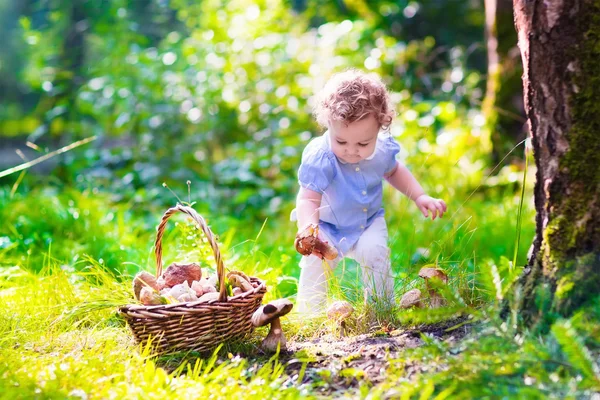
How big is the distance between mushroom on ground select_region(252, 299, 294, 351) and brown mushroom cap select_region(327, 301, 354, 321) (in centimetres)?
22

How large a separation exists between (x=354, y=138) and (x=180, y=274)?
0.85 metres

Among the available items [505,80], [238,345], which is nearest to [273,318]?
[238,345]

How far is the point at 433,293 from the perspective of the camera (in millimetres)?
2508

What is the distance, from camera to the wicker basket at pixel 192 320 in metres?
2.23

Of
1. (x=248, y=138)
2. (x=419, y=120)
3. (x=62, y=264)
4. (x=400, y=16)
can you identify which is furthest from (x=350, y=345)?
(x=400, y=16)

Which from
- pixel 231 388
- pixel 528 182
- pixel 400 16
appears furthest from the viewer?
pixel 400 16

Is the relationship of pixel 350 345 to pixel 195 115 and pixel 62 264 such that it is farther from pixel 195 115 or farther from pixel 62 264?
pixel 195 115

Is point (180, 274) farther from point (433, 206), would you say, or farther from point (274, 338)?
point (433, 206)

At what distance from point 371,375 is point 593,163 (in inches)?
36.0

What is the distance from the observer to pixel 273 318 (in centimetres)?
232

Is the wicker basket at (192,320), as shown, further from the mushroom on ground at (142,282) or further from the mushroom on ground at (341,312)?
the mushroom on ground at (341,312)

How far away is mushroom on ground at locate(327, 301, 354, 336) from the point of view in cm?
246

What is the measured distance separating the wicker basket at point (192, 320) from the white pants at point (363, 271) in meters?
0.42

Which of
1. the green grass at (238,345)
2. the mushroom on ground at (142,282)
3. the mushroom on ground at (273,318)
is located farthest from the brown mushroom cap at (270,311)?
the mushroom on ground at (142,282)
